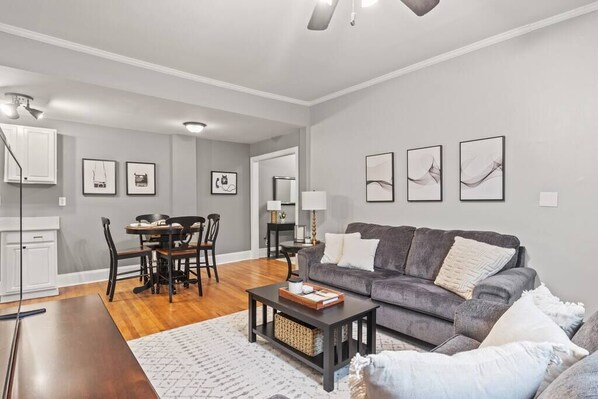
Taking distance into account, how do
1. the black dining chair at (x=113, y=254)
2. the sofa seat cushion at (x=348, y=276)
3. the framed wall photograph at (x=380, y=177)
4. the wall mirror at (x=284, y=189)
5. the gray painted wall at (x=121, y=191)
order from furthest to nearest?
the wall mirror at (x=284, y=189) → the gray painted wall at (x=121, y=191) → the framed wall photograph at (x=380, y=177) → the black dining chair at (x=113, y=254) → the sofa seat cushion at (x=348, y=276)

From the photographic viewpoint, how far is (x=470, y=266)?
2.51 meters

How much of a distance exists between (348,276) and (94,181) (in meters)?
4.07

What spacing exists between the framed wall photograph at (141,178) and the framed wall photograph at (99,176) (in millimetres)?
226

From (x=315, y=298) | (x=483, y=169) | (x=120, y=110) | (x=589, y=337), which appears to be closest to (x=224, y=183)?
(x=120, y=110)

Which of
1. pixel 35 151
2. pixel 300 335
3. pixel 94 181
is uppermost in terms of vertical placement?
pixel 35 151

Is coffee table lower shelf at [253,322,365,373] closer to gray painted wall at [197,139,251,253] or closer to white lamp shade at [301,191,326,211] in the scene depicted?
white lamp shade at [301,191,326,211]

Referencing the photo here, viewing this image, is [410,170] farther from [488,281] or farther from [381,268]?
[488,281]

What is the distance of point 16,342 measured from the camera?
1.35 metres

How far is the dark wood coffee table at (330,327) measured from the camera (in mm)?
1966

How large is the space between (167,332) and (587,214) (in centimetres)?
362

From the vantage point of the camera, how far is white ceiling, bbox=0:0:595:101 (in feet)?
8.10

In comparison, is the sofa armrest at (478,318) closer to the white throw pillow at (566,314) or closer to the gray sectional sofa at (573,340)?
the gray sectional sofa at (573,340)

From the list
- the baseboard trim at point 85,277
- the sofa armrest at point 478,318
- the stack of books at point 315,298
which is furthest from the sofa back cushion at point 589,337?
the baseboard trim at point 85,277

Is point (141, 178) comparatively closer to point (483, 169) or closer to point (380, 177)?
point (380, 177)
